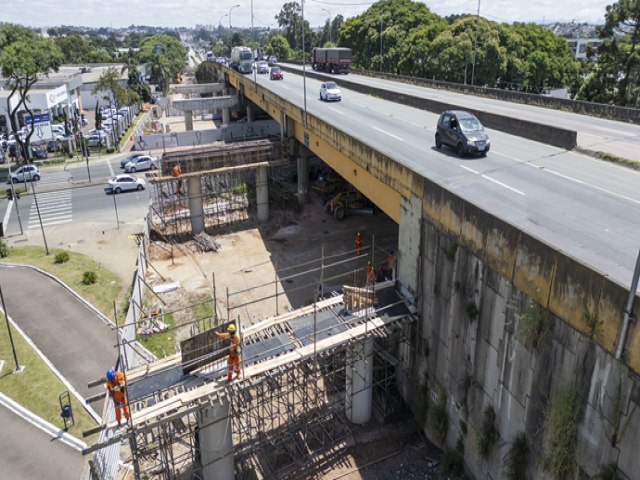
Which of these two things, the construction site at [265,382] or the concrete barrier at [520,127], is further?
the concrete barrier at [520,127]

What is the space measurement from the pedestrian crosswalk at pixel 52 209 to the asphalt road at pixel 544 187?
23319 millimetres

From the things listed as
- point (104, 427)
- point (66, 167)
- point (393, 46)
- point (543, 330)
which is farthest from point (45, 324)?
point (393, 46)

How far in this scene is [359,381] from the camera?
1909 cm

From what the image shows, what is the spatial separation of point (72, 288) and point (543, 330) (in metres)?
24.3

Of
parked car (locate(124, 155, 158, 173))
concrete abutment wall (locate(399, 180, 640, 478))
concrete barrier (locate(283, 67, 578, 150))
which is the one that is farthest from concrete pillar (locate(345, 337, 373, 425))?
parked car (locate(124, 155, 158, 173))

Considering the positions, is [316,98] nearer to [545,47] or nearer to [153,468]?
[153,468]

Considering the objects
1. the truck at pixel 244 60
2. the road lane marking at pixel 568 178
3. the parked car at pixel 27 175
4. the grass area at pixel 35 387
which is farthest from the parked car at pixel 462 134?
the truck at pixel 244 60

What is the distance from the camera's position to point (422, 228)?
18312 mm

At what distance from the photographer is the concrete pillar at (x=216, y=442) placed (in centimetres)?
1574

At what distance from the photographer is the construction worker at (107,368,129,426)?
1374 centimetres

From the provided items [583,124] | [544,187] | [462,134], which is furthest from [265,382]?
[583,124]

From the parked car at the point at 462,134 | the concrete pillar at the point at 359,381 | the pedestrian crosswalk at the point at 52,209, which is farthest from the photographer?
the pedestrian crosswalk at the point at 52,209

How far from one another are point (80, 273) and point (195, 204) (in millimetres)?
9653

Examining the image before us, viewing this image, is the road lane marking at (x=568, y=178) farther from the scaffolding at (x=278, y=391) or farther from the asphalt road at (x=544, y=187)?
the scaffolding at (x=278, y=391)
